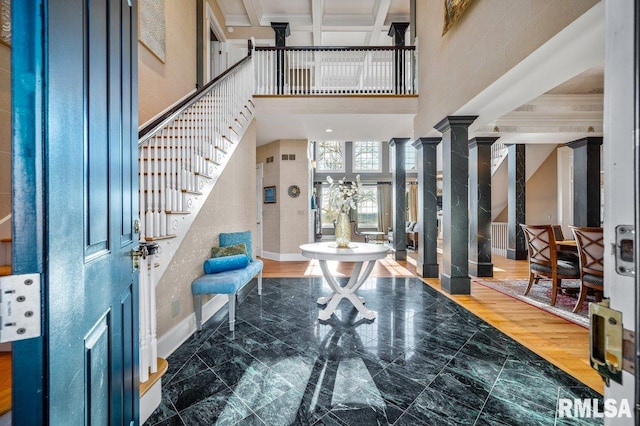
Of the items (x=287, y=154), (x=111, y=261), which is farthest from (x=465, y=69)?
(x=287, y=154)

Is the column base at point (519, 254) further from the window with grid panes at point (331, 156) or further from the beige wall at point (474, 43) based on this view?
the window with grid panes at point (331, 156)

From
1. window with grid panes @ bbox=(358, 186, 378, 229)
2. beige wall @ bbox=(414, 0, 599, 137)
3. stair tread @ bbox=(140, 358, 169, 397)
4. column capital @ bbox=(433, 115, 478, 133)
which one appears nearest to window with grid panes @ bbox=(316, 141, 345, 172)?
window with grid panes @ bbox=(358, 186, 378, 229)

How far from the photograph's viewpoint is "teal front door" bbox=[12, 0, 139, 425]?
503mm

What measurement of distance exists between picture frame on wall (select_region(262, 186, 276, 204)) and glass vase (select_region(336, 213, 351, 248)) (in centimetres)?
392

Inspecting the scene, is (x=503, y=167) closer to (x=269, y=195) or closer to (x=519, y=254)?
(x=519, y=254)

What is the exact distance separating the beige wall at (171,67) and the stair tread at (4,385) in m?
2.92

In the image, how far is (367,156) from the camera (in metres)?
12.3

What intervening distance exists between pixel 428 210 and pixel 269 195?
3.97m

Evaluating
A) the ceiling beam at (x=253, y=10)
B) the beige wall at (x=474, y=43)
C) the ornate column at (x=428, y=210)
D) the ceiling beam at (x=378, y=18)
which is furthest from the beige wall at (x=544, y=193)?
the ceiling beam at (x=253, y=10)

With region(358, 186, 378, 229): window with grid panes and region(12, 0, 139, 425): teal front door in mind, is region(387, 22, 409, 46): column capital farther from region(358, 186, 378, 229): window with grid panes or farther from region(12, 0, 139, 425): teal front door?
region(358, 186, 378, 229): window with grid panes

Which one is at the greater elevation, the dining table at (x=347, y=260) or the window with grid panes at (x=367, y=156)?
the window with grid panes at (x=367, y=156)

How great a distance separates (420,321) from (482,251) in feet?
9.64

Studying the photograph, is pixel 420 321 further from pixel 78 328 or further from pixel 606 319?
pixel 78 328

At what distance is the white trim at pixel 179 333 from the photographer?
89.6 inches
